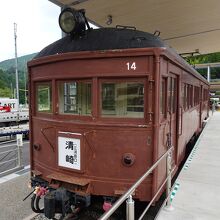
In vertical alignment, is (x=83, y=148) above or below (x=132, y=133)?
below

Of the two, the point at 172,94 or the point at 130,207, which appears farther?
the point at 172,94

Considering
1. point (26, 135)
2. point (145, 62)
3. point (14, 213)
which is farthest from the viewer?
point (26, 135)

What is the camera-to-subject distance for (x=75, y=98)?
421 centimetres

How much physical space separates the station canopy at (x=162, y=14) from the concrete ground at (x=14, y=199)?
5.10m

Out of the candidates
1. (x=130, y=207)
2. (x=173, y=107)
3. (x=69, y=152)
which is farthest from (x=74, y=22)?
(x=130, y=207)

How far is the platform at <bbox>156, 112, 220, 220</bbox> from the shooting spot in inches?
142

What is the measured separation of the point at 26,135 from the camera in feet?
52.2

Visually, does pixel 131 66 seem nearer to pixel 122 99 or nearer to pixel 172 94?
pixel 122 99

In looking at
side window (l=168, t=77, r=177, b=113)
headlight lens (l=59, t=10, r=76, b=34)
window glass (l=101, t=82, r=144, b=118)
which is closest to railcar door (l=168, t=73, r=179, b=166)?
side window (l=168, t=77, r=177, b=113)

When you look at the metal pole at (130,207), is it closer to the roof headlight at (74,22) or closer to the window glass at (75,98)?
the window glass at (75,98)

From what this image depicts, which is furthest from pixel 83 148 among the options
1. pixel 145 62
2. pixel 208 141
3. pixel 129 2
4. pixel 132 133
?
pixel 208 141

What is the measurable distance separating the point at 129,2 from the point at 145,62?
4883 millimetres

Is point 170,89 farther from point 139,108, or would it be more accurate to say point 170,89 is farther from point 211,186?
point 211,186

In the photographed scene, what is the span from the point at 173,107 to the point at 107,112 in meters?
1.66
